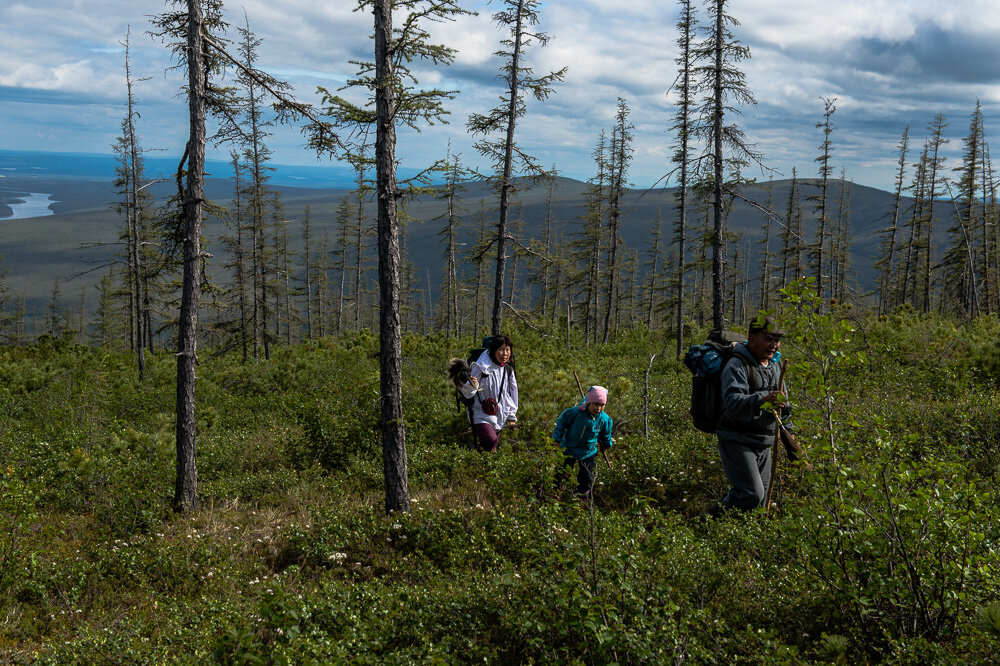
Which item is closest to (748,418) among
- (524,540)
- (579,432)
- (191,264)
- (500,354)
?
(579,432)

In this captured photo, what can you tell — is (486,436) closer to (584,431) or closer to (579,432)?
(579,432)

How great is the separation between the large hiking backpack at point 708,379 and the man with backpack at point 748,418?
0.10 m

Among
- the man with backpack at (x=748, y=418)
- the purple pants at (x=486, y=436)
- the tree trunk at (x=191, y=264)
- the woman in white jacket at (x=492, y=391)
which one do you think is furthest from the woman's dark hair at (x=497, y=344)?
the tree trunk at (x=191, y=264)

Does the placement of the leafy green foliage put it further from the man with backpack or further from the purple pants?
the purple pants

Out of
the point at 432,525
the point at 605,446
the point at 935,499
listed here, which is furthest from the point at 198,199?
the point at 935,499

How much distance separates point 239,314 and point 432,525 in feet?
106

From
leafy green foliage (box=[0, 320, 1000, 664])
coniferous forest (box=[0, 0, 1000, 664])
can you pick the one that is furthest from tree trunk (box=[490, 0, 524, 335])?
leafy green foliage (box=[0, 320, 1000, 664])

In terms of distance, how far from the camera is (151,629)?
5090mm

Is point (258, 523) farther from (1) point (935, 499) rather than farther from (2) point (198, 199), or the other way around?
(1) point (935, 499)

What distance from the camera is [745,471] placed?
5.54m

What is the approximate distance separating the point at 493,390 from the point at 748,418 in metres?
4.13

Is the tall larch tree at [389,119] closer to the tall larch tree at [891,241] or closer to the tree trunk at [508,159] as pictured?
the tree trunk at [508,159]

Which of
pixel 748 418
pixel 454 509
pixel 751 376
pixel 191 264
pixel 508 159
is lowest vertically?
pixel 454 509

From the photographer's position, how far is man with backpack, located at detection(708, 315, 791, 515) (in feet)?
17.4
